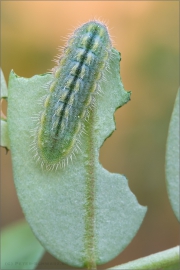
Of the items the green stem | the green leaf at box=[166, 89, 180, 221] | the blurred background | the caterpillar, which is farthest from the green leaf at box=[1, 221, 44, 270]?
the blurred background

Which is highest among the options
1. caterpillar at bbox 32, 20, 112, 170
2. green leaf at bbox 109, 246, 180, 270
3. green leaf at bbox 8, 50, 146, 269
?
caterpillar at bbox 32, 20, 112, 170

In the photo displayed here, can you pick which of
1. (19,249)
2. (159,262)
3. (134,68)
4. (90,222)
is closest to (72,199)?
(90,222)

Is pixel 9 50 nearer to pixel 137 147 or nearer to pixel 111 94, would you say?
pixel 137 147

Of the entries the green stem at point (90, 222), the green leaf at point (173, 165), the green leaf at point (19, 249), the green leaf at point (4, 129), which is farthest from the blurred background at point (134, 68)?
the green stem at point (90, 222)

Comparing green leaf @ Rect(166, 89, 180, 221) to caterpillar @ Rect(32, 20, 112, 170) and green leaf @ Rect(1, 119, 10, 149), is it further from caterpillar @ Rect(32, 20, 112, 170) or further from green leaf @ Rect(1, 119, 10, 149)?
green leaf @ Rect(1, 119, 10, 149)

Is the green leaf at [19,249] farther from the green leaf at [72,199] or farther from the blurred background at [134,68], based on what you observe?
the blurred background at [134,68]

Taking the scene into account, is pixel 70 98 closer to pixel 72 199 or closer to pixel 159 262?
pixel 72 199
